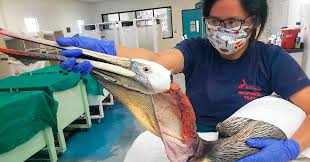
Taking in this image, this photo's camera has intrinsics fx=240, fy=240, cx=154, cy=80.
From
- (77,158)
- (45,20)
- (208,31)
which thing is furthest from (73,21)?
(208,31)

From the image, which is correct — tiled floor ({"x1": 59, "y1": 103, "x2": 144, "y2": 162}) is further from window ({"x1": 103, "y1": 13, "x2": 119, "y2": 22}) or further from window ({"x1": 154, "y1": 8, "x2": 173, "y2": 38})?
window ({"x1": 103, "y1": 13, "x2": 119, "y2": 22})

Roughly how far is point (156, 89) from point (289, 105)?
1.87 feet

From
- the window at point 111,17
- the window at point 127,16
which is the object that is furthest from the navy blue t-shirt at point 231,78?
the window at point 111,17

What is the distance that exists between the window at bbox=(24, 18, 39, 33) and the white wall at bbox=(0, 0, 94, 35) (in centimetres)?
11

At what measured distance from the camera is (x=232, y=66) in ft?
3.54

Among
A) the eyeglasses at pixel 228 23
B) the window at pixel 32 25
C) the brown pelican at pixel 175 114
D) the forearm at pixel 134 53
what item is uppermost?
the window at pixel 32 25

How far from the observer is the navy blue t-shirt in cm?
99

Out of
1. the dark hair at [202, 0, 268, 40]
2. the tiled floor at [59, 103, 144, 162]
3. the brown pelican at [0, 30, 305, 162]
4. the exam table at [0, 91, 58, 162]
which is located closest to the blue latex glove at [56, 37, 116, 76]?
the brown pelican at [0, 30, 305, 162]

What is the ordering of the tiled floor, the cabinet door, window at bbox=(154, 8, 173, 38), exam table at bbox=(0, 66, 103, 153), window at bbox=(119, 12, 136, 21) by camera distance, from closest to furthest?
exam table at bbox=(0, 66, 103, 153) < the tiled floor < the cabinet door < window at bbox=(154, 8, 173, 38) < window at bbox=(119, 12, 136, 21)

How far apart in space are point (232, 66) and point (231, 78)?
0.06 m

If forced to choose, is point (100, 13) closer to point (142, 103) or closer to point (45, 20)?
point (45, 20)

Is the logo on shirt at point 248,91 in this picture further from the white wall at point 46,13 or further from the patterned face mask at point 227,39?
the white wall at point 46,13

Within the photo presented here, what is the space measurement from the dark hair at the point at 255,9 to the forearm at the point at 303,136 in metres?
0.44

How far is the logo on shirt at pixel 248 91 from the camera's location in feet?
3.36
